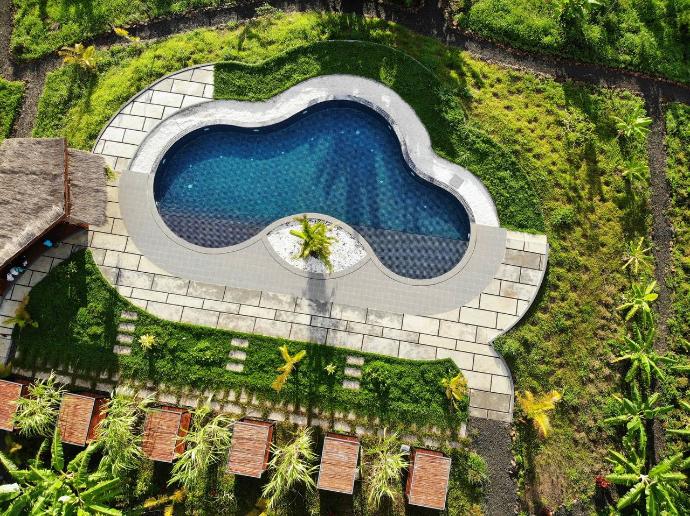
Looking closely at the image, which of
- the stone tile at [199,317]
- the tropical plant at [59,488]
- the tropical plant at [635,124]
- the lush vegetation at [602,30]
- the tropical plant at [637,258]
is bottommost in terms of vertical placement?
the tropical plant at [59,488]

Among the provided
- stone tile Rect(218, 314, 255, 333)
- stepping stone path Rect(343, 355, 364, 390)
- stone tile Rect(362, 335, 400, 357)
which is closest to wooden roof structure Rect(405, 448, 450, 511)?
stepping stone path Rect(343, 355, 364, 390)

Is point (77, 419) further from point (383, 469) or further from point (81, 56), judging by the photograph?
point (81, 56)

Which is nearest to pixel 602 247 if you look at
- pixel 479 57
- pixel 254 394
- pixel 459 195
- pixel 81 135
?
pixel 459 195

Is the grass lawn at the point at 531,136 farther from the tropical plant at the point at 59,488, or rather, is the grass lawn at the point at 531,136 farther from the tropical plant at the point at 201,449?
the tropical plant at the point at 59,488

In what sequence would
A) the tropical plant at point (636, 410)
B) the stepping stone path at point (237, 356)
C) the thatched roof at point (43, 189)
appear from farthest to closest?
1. the stepping stone path at point (237, 356)
2. the tropical plant at point (636, 410)
3. the thatched roof at point (43, 189)

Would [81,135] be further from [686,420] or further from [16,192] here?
[686,420]

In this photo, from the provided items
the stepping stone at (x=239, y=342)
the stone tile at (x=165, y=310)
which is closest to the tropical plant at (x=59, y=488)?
the stone tile at (x=165, y=310)

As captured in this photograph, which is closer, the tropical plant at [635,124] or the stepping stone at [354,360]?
the stepping stone at [354,360]
